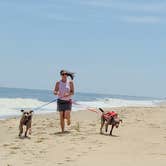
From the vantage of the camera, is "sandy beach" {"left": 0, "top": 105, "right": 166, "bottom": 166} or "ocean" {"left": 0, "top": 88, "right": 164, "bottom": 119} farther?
"ocean" {"left": 0, "top": 88, "right": 164, "bottom": 119}

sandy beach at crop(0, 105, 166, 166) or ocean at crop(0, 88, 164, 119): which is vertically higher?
ocean at crop(0, 88, 164, 119)

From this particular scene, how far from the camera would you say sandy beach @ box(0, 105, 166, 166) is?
31.0 feet

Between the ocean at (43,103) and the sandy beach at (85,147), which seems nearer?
the sandy beach at (85,147)

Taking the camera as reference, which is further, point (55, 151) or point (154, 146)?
point (154, 146)

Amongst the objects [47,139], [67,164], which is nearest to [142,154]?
[67,164]

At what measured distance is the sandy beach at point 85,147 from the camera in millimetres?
9445

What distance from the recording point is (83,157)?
9.78 m

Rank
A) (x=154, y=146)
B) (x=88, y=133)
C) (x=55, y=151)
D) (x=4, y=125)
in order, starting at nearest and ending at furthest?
(x=55, y=151) < (x=154, y=146) < (x=88, y=133) < (x=4, y=125)

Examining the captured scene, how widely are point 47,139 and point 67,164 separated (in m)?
3.34

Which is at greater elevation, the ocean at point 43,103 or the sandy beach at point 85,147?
the ocean at point 43,103

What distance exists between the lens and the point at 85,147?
36.1 ft

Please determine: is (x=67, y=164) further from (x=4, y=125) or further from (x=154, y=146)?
(x=4, y=125)

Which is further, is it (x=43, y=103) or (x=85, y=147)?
(x=43, y=103)

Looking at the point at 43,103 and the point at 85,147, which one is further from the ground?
the point at 43,103
